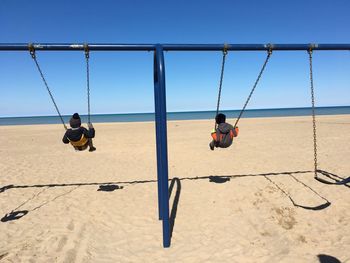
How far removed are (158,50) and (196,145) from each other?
10.4 m

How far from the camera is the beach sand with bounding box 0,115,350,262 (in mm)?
4609

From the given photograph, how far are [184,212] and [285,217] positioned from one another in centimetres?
198

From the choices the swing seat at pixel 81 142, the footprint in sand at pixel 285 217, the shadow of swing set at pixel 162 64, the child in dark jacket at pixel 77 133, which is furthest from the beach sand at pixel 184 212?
the child in dark jacket at pixel 77 133

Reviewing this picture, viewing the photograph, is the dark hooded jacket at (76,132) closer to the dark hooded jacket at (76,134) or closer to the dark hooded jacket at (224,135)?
the dark hooded jacket at (76,134)

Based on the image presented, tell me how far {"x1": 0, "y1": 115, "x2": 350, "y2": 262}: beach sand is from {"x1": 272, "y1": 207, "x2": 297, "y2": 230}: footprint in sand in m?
0.02

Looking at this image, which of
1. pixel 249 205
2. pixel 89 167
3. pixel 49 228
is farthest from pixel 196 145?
pixel 49 228

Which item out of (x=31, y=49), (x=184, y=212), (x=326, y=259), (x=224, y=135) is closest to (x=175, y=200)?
(x=184, y=212)

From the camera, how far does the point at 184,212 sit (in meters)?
6.15

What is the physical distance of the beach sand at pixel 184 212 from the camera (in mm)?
4609

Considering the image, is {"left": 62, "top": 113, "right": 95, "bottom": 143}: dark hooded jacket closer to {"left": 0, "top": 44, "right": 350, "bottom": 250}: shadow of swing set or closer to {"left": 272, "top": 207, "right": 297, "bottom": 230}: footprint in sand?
{"left": 0, "top": 44, "right": 350, "bottom": 250}: shadow of swing set

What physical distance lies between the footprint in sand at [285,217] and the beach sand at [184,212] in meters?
0.02

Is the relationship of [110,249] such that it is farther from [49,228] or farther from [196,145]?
[196,145]

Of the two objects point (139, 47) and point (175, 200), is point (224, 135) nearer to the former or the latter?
point (175, 200)

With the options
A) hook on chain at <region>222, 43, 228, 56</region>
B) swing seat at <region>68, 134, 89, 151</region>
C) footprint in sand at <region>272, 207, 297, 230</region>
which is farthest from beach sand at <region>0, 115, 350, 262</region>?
hook on chain at <region>222, 43, 228, 56</region>
